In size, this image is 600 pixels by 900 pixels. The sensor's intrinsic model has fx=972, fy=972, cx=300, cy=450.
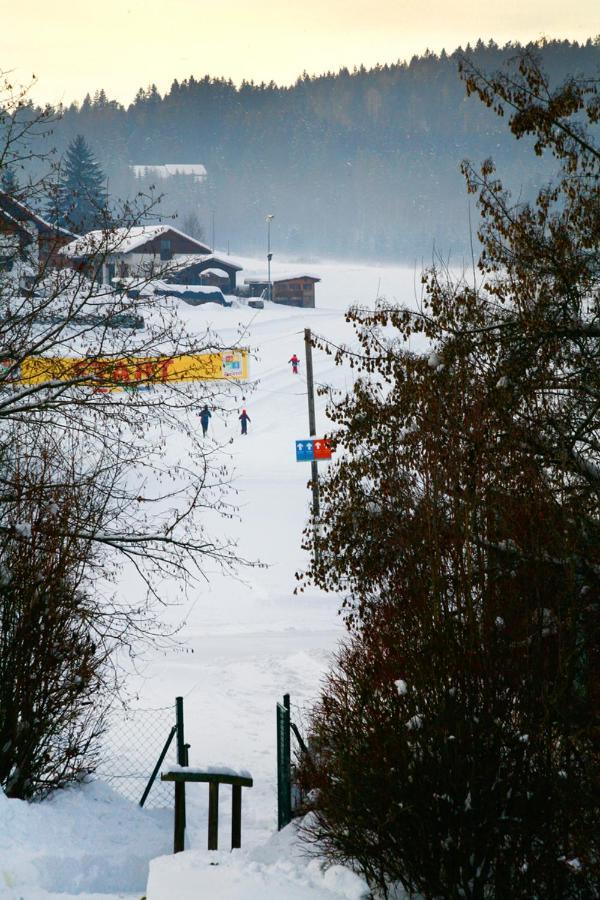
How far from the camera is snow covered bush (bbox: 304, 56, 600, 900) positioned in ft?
21.2

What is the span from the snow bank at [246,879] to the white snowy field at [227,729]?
0.5 inches

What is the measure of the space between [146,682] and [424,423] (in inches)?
395

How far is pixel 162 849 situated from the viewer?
9.00m

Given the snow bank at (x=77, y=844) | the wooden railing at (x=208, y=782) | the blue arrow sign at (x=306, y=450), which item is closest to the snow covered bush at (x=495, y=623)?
the wooden railing at (x=208, y=782)

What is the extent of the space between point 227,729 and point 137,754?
1.45 metres

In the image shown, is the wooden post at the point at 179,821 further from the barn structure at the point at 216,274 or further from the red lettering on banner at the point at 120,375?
the barn structure at the point at 216,274

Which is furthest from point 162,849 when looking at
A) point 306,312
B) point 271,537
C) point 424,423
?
point 306,312

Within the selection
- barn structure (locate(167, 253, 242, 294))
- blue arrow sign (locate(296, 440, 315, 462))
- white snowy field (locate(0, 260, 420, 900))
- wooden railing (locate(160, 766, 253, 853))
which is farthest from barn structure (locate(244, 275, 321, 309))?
wooden railing (locate(160, 766, 253, 853))

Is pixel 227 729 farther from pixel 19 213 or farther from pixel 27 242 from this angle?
pixel 27 242

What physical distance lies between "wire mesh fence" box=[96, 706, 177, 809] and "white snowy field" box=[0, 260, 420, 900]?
94 millimetres

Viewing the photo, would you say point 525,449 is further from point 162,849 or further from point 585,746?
point 162,849

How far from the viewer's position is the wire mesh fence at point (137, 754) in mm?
11820

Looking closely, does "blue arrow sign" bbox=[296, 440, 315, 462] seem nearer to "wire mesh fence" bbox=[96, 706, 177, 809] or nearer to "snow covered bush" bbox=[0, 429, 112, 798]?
"wire mesh fence" bbox=[96, 706, 177, 809]

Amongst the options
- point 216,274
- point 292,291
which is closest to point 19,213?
point 216,274
